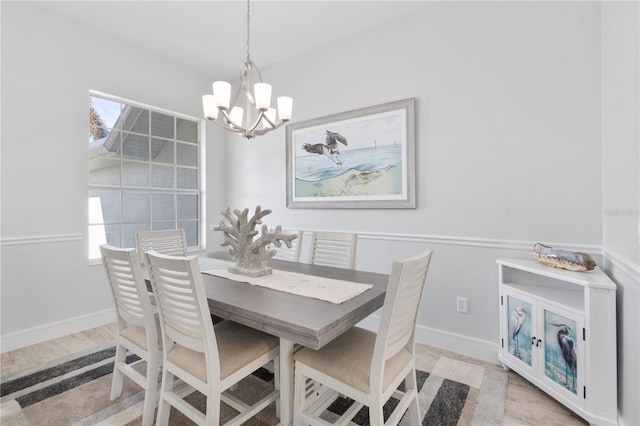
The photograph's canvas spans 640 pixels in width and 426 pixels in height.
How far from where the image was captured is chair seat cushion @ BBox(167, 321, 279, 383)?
52.4 inches

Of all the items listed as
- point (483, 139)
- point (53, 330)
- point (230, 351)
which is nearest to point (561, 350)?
point (483, 139)

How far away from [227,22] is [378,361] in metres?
3.13

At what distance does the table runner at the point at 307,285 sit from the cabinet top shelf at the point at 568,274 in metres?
1.09

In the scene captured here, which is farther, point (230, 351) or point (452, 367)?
point (452, 367)

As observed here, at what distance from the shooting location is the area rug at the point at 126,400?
5.33 feet

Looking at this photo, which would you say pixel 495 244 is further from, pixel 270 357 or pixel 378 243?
pixel 270 357

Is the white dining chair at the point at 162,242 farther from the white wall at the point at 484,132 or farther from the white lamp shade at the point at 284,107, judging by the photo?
the white wall at the point at 484,132

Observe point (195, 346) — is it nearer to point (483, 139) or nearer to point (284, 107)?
point (284, 107)

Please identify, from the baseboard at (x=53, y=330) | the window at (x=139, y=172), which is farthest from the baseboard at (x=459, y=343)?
the baseboard at (x=53, y=330)

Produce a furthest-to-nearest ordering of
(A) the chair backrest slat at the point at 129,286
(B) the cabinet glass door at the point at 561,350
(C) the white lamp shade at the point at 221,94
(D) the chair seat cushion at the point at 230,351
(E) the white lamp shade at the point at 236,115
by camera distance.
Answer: (E) the white lamp shade at the point at 236,115
(C) the white lamp shade at the point at 221,94
(B) the cabinet glass door at the point at 561,350
(A) the chair backrest slat at the point at 129,286
(D) the chair seat cushion at the point at 230,351

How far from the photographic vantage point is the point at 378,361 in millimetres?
1158

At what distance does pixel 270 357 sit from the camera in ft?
4.96

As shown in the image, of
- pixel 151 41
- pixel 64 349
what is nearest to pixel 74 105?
pixel 151 41

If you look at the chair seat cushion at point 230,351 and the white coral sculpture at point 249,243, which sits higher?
the white coral sculpture at point 249,243
